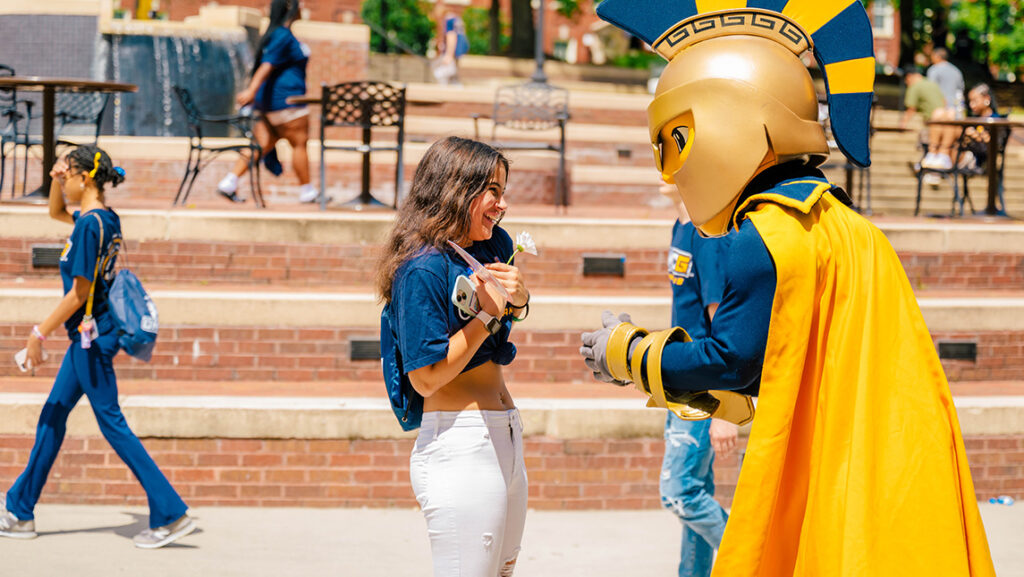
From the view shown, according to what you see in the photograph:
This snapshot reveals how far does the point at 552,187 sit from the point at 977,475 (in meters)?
6.84

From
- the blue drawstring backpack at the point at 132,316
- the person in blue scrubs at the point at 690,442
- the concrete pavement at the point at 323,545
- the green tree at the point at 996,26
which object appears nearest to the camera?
the person in blue scrubs at the point at 690,442

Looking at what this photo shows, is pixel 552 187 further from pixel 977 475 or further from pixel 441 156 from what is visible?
pixel 441 156

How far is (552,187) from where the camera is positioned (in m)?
12.9

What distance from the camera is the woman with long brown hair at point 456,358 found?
3215 mm

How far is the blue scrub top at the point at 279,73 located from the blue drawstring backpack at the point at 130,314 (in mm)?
5512

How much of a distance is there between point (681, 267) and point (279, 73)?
7.41m

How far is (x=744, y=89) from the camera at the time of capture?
2850mm

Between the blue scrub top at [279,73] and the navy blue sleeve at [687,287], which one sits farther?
the blue scrub top at [279,73]

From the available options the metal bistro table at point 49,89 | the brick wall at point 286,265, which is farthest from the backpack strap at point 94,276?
the metal bistro table at point 49,89

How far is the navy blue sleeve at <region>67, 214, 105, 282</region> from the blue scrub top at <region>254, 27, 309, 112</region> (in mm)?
5530

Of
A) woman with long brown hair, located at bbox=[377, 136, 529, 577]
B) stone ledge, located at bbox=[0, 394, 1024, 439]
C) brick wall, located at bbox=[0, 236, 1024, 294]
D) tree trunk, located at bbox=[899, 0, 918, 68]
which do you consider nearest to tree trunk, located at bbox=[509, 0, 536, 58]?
tree trunk, located at bbox=[899, 0, 918, 68]

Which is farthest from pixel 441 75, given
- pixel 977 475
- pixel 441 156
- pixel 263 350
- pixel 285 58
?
pixel 441 156

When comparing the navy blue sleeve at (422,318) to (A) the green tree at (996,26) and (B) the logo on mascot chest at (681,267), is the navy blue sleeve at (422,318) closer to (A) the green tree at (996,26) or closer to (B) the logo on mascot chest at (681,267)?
(B) the logo on mascot chest at (681,267)

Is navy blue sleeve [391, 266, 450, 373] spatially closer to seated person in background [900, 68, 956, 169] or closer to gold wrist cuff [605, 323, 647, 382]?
gold wrist cuff [605, 323, 647, 382]
